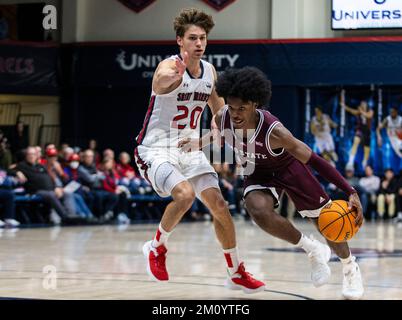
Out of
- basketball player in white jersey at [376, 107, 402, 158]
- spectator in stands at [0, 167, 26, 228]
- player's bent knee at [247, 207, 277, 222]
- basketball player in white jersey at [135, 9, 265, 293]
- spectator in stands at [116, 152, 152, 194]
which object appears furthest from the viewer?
basketball player in white jersey at [376, 107, 402, 158]

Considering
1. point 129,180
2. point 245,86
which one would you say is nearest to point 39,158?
point 129,180

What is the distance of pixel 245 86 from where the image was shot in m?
6.37

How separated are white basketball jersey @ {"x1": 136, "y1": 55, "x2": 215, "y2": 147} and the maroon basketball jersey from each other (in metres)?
0.28

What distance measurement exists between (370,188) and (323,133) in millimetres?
1817

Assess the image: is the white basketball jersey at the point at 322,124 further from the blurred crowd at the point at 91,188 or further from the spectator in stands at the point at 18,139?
the spectator in stands at the point at 18,139

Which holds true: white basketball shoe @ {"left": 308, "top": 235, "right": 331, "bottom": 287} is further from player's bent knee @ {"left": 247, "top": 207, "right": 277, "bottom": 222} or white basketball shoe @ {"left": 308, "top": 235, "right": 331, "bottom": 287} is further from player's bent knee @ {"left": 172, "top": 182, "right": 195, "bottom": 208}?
player's bent knee @ {"left": 172, "top": 182, "right": 195, "bottom": 208}

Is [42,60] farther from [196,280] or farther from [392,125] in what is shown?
[196,280]

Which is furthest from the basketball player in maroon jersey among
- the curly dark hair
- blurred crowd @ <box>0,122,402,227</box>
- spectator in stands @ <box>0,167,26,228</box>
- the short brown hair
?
blurred crowd @ <box>0,122,402,227</box>

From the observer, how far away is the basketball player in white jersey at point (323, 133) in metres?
A: 22.0

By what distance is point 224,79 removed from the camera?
21.5ft

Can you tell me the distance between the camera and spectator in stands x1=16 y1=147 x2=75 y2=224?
16.0 meters

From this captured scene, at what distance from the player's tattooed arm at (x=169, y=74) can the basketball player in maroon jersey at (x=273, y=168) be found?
0.97ft

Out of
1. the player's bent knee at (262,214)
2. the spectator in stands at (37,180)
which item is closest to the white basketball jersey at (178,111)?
the player's bent knee at (262,214)

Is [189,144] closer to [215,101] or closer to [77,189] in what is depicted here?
[215,101]
